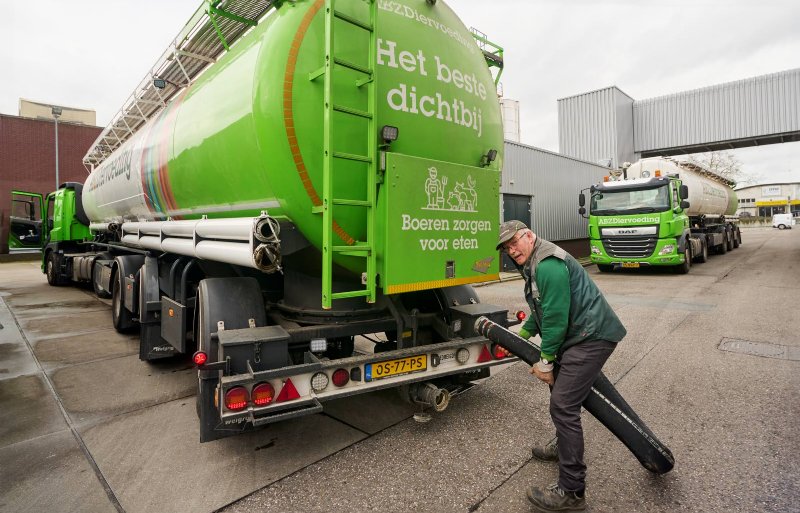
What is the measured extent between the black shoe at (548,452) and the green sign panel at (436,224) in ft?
4.31

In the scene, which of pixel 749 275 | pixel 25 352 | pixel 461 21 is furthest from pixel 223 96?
pixel 749 275

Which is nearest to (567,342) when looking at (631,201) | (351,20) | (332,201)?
(332,201)

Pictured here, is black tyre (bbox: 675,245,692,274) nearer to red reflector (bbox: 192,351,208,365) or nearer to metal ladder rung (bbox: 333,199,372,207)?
metal ladder rung (bbox: 333,199,372,207)

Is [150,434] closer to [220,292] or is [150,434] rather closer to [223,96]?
[220,292]

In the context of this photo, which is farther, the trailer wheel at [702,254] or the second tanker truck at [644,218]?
the trailer wheel at [702,254]

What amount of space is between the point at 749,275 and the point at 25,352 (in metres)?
16.7

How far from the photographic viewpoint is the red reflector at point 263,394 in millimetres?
2746

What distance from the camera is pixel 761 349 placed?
5652 millimetres

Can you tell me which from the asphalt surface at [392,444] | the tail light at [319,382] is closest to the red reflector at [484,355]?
the asphalt surface at [392,444]

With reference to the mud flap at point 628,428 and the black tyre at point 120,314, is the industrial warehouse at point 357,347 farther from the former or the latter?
the black tyre at point 120,314

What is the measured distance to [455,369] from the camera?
351 centimetres

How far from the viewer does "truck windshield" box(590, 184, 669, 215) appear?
1283 centimetres

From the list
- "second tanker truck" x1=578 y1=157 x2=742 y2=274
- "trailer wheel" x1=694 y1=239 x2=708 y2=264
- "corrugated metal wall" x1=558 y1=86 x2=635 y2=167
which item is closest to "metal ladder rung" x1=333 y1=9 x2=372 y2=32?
"second tanker truck" x1=578 y1=157 x2=742 y2=274

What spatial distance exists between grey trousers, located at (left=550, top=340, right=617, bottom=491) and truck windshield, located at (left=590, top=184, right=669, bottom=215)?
39.5 feet
